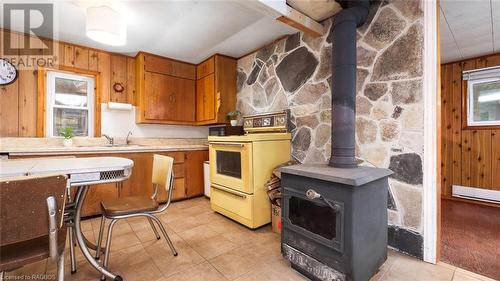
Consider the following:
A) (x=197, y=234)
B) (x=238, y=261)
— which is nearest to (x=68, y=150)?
(x=197, y=234)

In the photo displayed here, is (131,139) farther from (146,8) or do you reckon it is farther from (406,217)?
(406,217)

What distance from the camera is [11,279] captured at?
1499 mm

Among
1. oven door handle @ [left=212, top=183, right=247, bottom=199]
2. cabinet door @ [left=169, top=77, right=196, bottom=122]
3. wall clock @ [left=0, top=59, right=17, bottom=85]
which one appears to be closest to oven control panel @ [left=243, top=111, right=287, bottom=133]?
oven door handle @ [left=212, top=183, right=247, bottom=199]

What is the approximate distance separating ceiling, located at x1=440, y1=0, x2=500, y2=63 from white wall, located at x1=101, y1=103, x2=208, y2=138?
156 inches

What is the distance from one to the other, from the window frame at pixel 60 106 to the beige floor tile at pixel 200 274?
276 cm

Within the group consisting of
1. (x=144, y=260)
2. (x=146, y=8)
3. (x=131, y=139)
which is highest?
(x=146, y=8)

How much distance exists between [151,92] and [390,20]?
Result: 10.7ft

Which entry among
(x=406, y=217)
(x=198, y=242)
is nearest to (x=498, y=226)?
(x=406, y=217)

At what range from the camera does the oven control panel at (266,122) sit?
284cm

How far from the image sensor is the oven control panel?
9.32 ft

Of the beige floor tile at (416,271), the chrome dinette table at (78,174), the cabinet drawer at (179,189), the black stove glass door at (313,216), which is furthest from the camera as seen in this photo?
the cabinet drawer at (179,189)

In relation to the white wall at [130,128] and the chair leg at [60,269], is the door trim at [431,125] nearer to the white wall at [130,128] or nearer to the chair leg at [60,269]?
the chair leg at [60,269]

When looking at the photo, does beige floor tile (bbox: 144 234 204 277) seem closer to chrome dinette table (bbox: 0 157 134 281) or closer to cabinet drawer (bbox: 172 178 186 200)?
chrome dinette table (bbox: 0 157 134 281)

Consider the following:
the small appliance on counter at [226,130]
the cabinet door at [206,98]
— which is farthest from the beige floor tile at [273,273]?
the cabinet door at [206,98]
